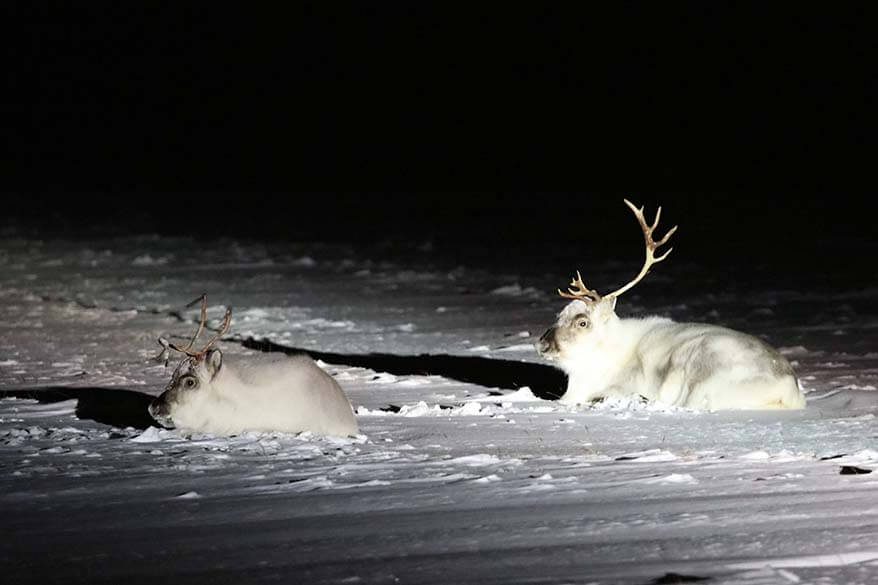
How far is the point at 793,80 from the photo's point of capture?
49.4m

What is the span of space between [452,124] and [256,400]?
130 ft

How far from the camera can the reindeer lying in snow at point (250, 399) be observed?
9461 mm

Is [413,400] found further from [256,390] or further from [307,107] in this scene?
[307,107]

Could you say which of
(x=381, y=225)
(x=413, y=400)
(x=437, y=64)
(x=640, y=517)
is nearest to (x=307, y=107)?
(x=437, y=64)

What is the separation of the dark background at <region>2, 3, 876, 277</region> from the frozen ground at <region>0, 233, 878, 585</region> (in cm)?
780

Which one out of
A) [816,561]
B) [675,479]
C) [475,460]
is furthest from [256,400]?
[816,561]

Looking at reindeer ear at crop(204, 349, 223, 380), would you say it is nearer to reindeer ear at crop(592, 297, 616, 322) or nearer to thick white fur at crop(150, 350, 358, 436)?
thick white fur at crop(150, 350, 358, 436)

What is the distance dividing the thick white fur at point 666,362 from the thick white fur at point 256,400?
8.09 ft

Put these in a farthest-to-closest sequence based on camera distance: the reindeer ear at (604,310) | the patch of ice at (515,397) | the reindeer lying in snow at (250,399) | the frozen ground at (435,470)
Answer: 1. the reindeer ear at (604,310)
2. the patch of ice at (515,397)
3. the reindeer lying in snow at (250,399)
4. the frozen ground at (435,470)

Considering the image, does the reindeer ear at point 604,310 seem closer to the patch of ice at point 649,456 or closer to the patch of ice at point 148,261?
the patch of ice at point 649,456

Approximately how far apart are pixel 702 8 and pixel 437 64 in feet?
31.3

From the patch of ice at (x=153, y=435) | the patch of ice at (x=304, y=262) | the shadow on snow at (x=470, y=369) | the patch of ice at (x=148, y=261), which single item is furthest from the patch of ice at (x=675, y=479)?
the patch of ice at (x=148, y=261)

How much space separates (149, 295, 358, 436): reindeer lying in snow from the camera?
9.46 m

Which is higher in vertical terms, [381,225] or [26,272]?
[381,225]
